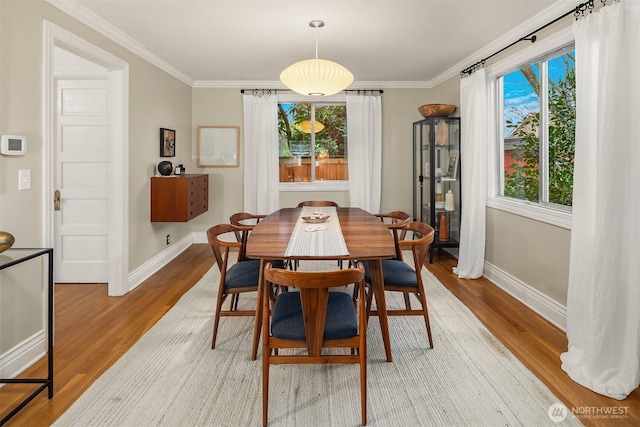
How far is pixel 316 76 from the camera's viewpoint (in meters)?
3.17

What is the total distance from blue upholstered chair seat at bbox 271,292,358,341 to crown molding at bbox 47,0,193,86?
2521mm

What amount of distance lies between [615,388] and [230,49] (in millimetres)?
4132

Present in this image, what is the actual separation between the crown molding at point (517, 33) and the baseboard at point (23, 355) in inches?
164

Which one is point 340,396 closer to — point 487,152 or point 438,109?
point 487,152

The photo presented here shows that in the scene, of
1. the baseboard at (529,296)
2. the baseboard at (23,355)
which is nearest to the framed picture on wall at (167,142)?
the baseboard at (23,355)

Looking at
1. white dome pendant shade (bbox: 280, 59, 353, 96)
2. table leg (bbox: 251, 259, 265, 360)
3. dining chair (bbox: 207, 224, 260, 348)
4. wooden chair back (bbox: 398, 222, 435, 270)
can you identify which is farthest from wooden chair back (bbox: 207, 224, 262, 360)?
white dome pendant shade (bbox: 280, 59, 353, 96)

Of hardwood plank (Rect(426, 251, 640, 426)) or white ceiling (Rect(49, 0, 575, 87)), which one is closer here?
hardwood plank (Rect(426, 251, 640, 426))

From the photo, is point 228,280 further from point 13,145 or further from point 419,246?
point 13,145

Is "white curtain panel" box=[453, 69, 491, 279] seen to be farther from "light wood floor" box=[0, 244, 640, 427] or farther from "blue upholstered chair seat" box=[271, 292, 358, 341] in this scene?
"blue upholstered chair seat" box=[271, 292, 358, 341]

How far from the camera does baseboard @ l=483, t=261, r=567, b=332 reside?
121 inches

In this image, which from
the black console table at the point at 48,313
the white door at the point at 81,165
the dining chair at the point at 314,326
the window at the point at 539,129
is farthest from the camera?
the white door at the point at 81,165

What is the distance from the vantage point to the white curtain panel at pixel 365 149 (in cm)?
589

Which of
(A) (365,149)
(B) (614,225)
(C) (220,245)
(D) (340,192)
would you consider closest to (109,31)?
(C) (220,245)

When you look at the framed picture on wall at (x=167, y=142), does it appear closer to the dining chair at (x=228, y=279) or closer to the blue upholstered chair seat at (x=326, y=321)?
the dining chair at (x=228, y=279)
